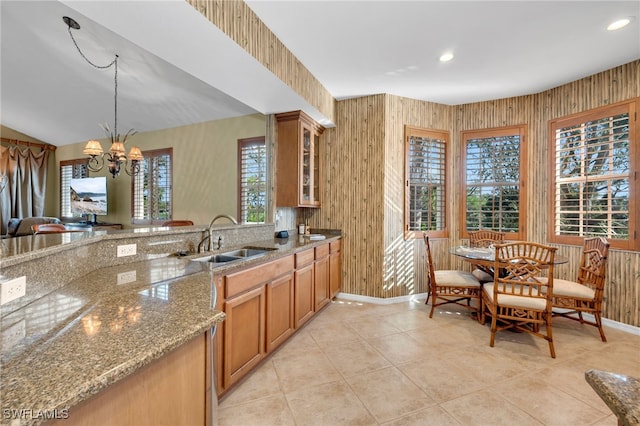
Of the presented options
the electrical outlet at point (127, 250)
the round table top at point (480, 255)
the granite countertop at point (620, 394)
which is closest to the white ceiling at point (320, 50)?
the electrical outlet at point (127, 250)

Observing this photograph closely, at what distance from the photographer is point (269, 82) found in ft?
8.33

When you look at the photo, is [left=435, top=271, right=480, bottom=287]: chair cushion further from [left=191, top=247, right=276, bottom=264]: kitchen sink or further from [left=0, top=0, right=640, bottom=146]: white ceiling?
[left=0, top=0, right=640, bottom=146]: white ceiling

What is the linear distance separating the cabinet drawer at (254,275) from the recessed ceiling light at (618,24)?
11.3ft

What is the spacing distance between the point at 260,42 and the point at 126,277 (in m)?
1.93

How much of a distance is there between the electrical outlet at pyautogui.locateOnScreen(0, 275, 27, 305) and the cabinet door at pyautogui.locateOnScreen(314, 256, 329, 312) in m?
2.34

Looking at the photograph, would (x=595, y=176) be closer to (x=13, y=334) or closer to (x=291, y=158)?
(x=291, y=158)

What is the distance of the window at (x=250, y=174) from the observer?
4281 mm

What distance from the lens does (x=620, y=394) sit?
0.63m

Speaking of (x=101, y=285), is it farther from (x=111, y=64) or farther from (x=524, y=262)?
(x=111, y=64)

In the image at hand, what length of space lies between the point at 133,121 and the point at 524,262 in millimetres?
6345

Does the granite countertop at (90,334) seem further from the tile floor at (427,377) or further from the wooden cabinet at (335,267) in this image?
the wooden cabinet at (335,267)

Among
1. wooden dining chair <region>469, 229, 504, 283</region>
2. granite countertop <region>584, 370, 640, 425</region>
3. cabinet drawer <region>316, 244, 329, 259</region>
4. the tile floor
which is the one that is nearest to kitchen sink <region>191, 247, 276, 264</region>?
cabinet drawer <region>316, 244, 329, 259</region>

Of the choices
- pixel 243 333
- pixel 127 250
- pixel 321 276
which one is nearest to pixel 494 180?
pixel 321 276

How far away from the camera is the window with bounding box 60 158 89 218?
6422mm
